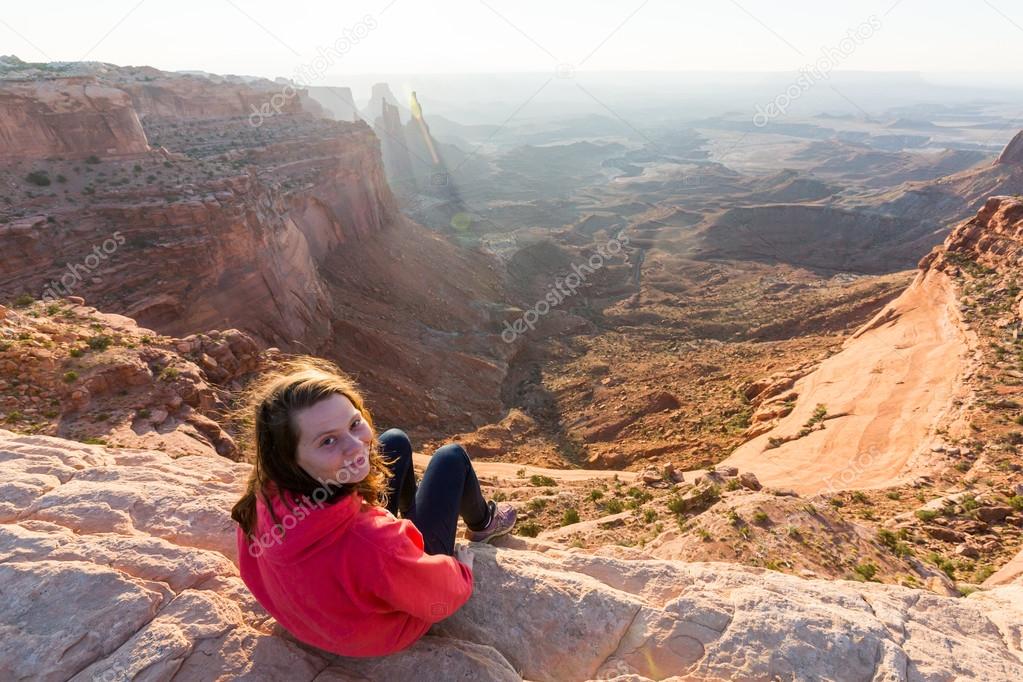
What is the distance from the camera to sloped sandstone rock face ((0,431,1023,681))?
297cm

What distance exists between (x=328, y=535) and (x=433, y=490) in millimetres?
1309

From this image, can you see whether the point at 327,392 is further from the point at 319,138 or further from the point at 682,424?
the point at 319,138

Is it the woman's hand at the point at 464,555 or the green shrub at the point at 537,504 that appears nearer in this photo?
the woman's hand at the point at 464,555

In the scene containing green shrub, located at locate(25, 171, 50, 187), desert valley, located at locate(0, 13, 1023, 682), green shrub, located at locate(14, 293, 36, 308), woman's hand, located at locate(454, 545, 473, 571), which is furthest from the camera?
green shrub, located at locate(25, 171, 50, 187)

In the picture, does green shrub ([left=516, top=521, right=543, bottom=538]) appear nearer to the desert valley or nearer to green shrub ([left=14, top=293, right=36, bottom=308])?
the desert valley

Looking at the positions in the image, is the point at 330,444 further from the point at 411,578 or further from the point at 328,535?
the point at 411,578

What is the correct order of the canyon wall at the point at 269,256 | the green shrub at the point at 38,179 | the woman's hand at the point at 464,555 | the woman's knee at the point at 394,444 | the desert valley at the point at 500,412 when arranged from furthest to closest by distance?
the green shrub at the point at 38,179
the canyon wall at the point at 269,256
the woman's knee at the point at 394,444
the woman's hand at the point at 464,555
the desert valley at the point at 500,412

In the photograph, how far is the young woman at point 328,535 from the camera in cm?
265

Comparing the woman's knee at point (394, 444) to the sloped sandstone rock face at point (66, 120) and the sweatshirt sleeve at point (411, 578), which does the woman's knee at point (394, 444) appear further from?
the sloped sandstone rock face at point (66, 120)

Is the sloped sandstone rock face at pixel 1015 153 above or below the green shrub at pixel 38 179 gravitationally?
below

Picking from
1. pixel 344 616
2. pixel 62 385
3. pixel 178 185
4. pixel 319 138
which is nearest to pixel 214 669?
pixel 344 616

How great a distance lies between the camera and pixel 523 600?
3.82m

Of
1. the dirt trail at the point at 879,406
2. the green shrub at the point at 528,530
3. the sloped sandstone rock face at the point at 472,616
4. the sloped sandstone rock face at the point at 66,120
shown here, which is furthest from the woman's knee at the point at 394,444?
the sloped sandstone rock face at the point at 66,120

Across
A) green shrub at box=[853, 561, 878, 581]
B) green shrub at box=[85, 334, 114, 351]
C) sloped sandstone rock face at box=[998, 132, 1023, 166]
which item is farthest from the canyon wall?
sloped sandstone rock face at box=[998, 132, 1023, 166]
